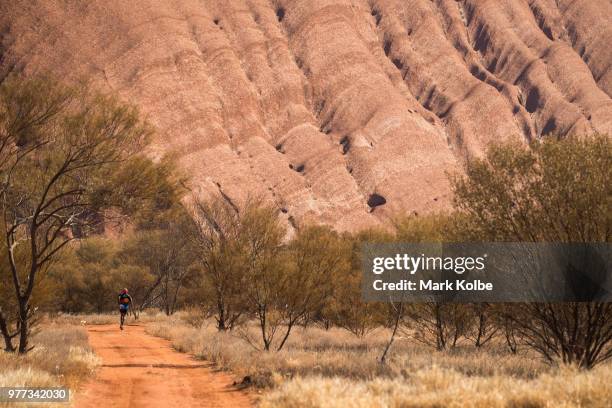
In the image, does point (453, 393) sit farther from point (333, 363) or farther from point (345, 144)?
point (345, 144)

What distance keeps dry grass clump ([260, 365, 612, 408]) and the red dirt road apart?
5.46 ft

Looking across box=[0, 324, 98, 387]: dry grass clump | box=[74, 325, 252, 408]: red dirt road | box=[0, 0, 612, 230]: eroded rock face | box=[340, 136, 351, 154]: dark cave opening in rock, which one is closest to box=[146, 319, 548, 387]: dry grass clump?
box=[74, 325, 252, 408]: red dirt road

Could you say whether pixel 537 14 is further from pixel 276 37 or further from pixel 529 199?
pixel 529 199

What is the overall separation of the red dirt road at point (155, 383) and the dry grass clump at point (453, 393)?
1.66 metres

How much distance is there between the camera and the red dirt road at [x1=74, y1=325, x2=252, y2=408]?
10.1 meters

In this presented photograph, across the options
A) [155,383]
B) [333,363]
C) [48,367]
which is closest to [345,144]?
[333,363]

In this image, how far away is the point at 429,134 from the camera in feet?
280

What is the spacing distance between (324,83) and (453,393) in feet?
277

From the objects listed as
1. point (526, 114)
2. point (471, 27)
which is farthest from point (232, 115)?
point (471, 27)

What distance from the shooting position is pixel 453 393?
8.05 meters

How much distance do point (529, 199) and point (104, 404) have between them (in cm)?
945

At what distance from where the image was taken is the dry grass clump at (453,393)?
24.8 feet

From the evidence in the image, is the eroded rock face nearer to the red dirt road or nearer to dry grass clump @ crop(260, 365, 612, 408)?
the red dirt road

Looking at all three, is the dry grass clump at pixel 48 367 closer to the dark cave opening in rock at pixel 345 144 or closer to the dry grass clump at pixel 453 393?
the dry grass clump at pixel 453 393
